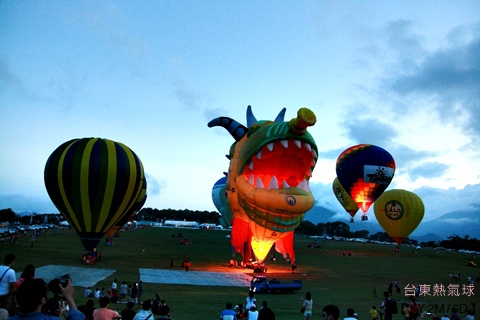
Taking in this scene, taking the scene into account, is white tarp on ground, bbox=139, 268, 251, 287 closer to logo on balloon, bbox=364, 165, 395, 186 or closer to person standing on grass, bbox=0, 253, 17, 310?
person standing on grass, bbox=0, 253, 17, 310

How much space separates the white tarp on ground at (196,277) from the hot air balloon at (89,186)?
3000 millimetres

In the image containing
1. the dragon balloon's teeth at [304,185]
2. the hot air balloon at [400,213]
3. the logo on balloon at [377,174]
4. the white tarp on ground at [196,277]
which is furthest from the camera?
the hot air balloon at [400,213]

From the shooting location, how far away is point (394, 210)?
126 ft

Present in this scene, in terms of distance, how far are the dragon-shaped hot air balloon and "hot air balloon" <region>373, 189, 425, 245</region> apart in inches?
753

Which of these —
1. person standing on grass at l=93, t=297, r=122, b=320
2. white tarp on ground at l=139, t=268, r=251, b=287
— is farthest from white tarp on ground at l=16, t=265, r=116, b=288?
person standing on grass at l=93, t=297, r=122, b=320

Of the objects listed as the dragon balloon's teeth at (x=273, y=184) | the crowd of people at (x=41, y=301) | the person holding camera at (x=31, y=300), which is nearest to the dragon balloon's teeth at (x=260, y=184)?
the dragon balloon's teeth at (x=273, y=184)

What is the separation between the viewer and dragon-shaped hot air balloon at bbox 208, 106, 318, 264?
19.2 m

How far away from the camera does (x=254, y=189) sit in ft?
65.6

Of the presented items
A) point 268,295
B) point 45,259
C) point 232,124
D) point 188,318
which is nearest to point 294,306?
point 268,295

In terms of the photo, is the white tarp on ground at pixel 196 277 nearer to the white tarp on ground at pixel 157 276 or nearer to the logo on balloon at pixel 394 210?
the white tarp on ground at pixel 157 276

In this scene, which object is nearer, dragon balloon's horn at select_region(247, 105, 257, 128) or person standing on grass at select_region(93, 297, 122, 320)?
person standing on grass at select_region(93, 297, 122, 320)

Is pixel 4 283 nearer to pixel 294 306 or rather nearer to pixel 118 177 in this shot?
pixel 294 306

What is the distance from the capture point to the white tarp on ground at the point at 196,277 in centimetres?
1769

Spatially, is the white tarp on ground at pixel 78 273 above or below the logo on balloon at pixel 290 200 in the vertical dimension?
below
